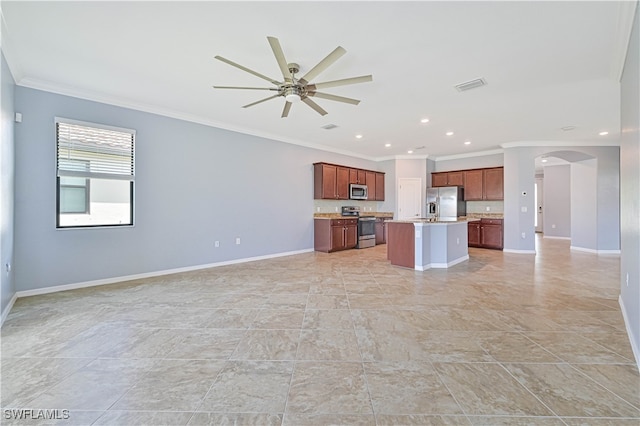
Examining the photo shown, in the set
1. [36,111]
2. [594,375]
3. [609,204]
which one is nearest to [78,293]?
[36,111]

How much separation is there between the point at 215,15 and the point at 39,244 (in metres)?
3.64

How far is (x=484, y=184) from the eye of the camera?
7.59 meters

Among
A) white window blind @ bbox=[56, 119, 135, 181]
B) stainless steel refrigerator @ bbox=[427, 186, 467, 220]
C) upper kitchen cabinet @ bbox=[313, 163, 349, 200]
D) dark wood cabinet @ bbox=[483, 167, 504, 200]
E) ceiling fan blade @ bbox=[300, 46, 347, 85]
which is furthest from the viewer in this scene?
stainless steel refrigerator @ bbox=[427, 186, 467, 220]

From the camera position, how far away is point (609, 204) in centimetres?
662

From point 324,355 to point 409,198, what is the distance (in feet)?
23.1

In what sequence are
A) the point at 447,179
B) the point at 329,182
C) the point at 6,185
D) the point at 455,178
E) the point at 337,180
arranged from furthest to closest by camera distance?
the point at 447,179, the point at 455,178, the point at 337,180, the point at 329,182, the point at 6,185

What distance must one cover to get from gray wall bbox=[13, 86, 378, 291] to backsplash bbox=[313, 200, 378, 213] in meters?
0.29

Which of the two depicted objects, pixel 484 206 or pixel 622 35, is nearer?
pixel 622 35

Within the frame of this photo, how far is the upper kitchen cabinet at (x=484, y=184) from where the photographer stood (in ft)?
24.1

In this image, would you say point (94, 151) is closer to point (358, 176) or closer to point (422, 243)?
point (422, 243)

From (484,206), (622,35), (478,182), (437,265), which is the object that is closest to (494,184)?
(478,182)

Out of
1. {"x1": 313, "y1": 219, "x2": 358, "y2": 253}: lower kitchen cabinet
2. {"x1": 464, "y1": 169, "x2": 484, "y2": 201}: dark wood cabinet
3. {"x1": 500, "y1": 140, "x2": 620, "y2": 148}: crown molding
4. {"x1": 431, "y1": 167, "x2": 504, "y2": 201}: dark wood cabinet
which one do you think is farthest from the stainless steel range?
{"x1": 500, "y1": 140, "x2": 620, "y2": 148}: crown molding

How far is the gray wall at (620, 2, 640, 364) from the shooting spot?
210 centimetres

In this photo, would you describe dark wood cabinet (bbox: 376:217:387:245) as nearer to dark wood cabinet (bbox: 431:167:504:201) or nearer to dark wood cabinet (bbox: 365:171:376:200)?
dark wood cabinet (bbox: 365:171:376:200)
